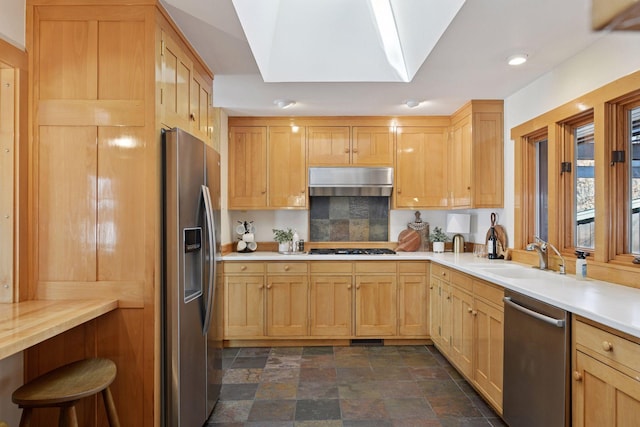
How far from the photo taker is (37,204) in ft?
6.13

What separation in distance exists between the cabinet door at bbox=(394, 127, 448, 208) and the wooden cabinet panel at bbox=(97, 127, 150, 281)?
9.32 feet

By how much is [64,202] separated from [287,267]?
218 centimetres

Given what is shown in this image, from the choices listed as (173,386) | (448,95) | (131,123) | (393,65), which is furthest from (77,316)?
(448,95)

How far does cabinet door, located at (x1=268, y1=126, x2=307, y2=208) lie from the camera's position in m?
4.07

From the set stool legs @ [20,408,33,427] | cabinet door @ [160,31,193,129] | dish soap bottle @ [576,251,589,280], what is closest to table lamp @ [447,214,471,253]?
dish soap bottle @ [576,251,589,280]

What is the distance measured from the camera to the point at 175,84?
2154mm

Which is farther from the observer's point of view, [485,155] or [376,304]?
[376,304]

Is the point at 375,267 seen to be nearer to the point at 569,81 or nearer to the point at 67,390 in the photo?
the point at 569,81

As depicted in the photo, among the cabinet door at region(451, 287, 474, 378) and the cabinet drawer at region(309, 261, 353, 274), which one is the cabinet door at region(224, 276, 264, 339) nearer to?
the cabinet drawer at region(309, 261, 353, 274)

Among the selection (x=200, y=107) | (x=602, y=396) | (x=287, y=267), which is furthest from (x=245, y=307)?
(x=602, y=396)

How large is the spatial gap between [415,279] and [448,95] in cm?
180

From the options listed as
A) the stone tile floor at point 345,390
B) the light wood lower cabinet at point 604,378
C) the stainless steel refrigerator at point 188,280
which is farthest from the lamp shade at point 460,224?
the stainless steel refrigerator at point 188,280

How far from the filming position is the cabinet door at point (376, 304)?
3.75m

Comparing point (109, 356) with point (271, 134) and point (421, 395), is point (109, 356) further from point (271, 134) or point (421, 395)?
point (271, 134)
